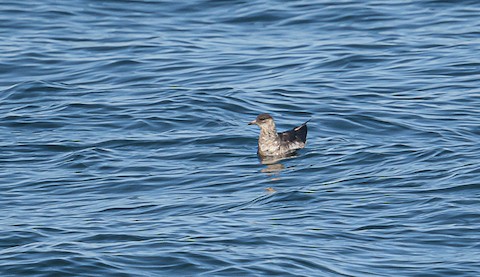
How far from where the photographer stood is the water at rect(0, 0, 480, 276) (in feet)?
36.1

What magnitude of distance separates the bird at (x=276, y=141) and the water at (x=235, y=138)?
0.65 ft

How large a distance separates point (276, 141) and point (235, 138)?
3.11 ft

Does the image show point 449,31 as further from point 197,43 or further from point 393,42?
point 197,43

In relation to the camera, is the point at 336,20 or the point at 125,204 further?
the point at 336,20

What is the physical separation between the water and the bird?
197mm

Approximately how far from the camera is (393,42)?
72.4 ft

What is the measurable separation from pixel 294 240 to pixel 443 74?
366 inches

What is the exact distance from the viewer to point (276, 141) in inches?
615

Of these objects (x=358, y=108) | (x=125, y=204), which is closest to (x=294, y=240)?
(x=125, y=204)

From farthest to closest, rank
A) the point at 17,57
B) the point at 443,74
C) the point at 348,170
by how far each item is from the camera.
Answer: the point at 17,57 < the point at 443,74 < the point at 348,170

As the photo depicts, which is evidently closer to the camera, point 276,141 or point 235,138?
point 276,141

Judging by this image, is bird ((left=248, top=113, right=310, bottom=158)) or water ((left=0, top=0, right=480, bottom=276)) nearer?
water ((left=0, top=0, right=480, bottom=276))

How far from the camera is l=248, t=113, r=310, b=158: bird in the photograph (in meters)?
15.5

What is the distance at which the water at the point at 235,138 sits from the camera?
36.1ft
